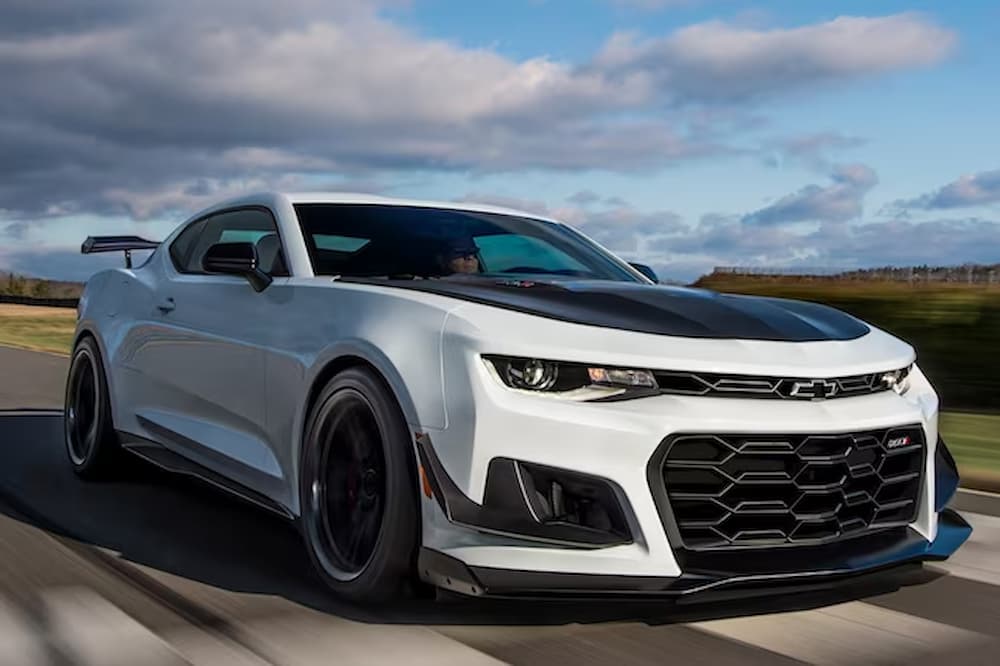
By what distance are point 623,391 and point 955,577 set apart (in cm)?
171

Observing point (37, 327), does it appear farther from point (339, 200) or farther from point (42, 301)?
point (339, 200)

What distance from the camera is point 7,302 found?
41.7 meters

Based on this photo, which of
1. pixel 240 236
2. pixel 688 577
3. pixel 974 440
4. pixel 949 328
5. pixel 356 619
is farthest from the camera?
pixel 949 328

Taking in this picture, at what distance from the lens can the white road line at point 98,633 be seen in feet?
11.7

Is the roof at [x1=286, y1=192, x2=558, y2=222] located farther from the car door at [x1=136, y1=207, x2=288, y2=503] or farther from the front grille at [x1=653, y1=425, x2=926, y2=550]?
the front grille at [x1=653, y1=425, x2=926, y2=550]

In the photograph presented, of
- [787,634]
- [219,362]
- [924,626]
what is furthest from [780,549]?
[219,362]

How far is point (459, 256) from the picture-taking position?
5199 millimetres

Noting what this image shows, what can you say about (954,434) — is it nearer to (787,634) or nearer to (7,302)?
(787,634)

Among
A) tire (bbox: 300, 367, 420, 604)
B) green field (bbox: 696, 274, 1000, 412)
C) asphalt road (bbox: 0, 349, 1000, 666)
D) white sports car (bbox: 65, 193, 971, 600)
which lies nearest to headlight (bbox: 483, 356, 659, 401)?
white sports car (bbox: 65, 193, 971, 600)

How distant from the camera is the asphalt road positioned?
362 centimetres

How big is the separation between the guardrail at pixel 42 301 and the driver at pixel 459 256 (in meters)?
32.0

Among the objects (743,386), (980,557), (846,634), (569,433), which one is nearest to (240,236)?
(569,433)

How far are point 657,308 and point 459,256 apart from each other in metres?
1.26

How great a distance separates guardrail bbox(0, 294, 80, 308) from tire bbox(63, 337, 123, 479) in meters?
29.6
